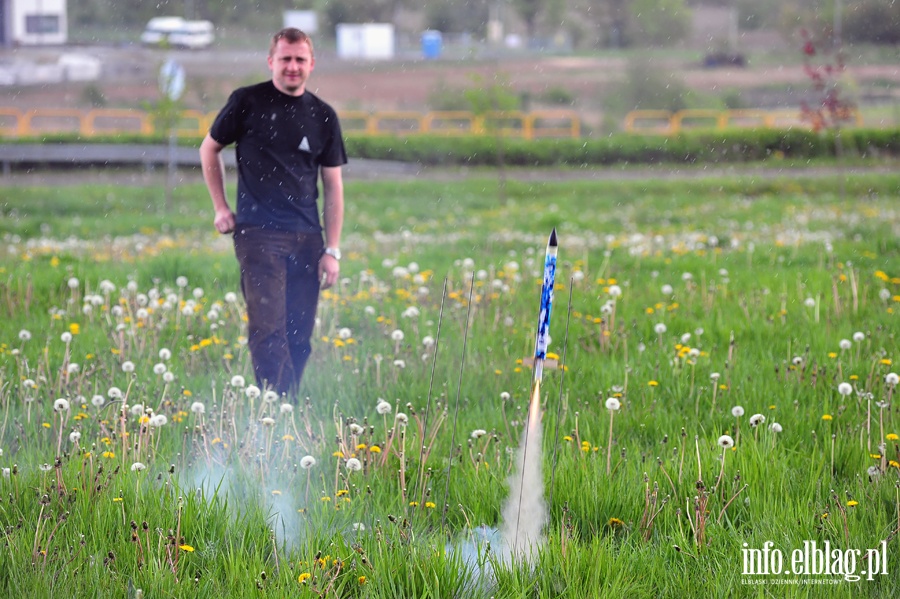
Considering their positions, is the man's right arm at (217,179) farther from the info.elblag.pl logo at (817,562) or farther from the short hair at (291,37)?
the info.elblag.pl logo at (817,562)

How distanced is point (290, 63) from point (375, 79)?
172 ft

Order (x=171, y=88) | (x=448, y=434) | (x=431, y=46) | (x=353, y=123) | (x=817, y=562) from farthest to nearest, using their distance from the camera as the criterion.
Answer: (x=431, y=46) → (x=353, y=123) → (x=171, y=88) → (x=448, y=434) → (x=817, y=562)

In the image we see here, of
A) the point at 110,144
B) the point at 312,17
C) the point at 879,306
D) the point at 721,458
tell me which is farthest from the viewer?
the point at 312,17

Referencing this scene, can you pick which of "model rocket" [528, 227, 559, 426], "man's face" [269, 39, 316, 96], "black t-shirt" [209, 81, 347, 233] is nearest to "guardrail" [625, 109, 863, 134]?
"black t-shirt" [209, 81, 347, 233]

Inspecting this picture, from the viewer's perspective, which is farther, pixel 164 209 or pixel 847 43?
pixel 847 43

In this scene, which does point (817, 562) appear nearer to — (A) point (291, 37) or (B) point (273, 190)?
(B) point (273, 190)

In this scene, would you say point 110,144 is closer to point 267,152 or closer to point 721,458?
point 267,152

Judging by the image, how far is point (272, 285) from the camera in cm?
563

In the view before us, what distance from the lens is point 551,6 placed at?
260 feet

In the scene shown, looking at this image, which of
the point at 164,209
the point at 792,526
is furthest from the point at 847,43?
the point at 792,526

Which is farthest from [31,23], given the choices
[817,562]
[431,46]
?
[817,562]

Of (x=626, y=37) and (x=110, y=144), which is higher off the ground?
(x=626, y=37)

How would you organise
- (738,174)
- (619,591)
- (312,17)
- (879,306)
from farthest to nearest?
(312,17) → (738,174) → (879,306) → (619,591)

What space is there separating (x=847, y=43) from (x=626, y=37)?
2290cm
